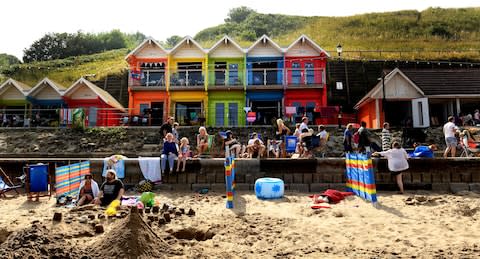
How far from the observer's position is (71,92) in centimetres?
2362

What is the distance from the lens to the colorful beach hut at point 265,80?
22.5 m

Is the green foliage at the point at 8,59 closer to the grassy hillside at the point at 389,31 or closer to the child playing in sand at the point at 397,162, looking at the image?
the grassy hillside at the point at 389,31

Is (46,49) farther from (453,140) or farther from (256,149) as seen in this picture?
(453,140)

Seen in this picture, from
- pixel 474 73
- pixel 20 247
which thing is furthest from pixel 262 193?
pixel 474 73

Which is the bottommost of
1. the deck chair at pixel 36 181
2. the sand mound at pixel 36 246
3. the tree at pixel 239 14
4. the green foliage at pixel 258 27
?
the sand mound at pixel 36 246

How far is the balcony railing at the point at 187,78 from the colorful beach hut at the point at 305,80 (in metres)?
5.45

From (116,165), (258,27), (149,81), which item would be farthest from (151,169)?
(258,27)

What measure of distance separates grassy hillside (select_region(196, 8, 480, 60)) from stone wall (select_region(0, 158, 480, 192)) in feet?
103

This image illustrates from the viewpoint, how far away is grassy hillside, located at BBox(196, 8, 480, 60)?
43344 mm

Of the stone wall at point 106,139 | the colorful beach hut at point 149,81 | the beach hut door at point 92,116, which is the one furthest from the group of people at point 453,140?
the beach hut door at point 92,116

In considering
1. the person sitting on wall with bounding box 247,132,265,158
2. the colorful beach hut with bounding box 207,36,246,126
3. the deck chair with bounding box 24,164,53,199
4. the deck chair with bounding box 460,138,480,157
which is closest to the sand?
the deck chair with bounding box 24,164,53,199

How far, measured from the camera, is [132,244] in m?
4.39

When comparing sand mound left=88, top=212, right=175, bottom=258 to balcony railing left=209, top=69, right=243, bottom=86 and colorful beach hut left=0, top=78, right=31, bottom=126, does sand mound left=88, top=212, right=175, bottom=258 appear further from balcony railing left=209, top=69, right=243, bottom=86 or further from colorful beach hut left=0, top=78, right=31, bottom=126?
colorful beach hut left=0, top=78, right=31, bottom=126

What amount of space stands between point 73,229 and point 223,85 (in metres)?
17.8
